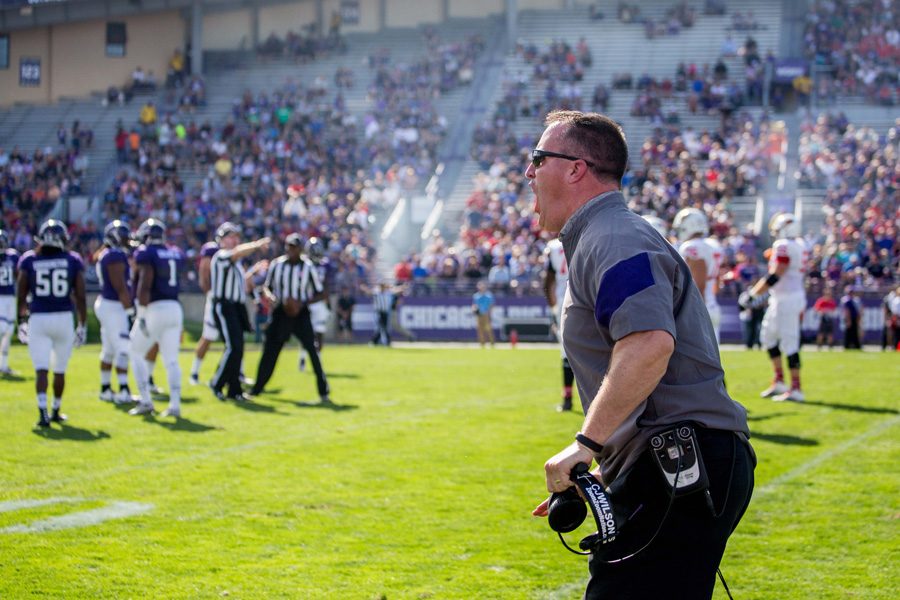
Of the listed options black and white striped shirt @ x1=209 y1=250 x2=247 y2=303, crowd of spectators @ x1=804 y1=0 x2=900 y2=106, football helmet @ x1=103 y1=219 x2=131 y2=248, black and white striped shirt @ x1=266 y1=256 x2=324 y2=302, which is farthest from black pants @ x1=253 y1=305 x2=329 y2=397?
crowd of spectators @ x1=804 y1=0 x2=900 y2=106

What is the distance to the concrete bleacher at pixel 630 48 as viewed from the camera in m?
36.5

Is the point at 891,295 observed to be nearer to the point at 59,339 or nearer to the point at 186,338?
the point at 186,338

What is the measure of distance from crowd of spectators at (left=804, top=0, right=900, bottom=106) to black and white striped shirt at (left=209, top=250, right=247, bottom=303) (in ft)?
84.2

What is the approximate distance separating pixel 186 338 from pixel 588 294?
25755 mm

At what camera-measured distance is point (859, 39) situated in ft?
124

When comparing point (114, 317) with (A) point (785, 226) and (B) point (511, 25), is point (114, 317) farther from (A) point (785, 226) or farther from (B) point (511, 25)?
(B) point (511, 25)

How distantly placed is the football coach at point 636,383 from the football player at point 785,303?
408 inches

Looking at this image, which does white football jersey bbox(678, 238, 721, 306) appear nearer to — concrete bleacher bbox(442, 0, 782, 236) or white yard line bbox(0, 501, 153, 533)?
white yard line bbox(0, 501, 153, 533)

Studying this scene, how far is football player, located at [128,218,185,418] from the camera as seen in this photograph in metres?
12.2

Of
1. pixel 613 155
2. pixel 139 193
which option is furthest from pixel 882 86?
pixel 613 155

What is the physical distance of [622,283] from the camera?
3.28m

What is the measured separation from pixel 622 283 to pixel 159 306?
971cm

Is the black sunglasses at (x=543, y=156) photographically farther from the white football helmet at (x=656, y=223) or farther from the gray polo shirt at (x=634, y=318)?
→ the white football helmet at (x=656, y=223)

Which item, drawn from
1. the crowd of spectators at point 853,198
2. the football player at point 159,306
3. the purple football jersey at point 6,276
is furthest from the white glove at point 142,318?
the crowd of spectators at point 853,198
